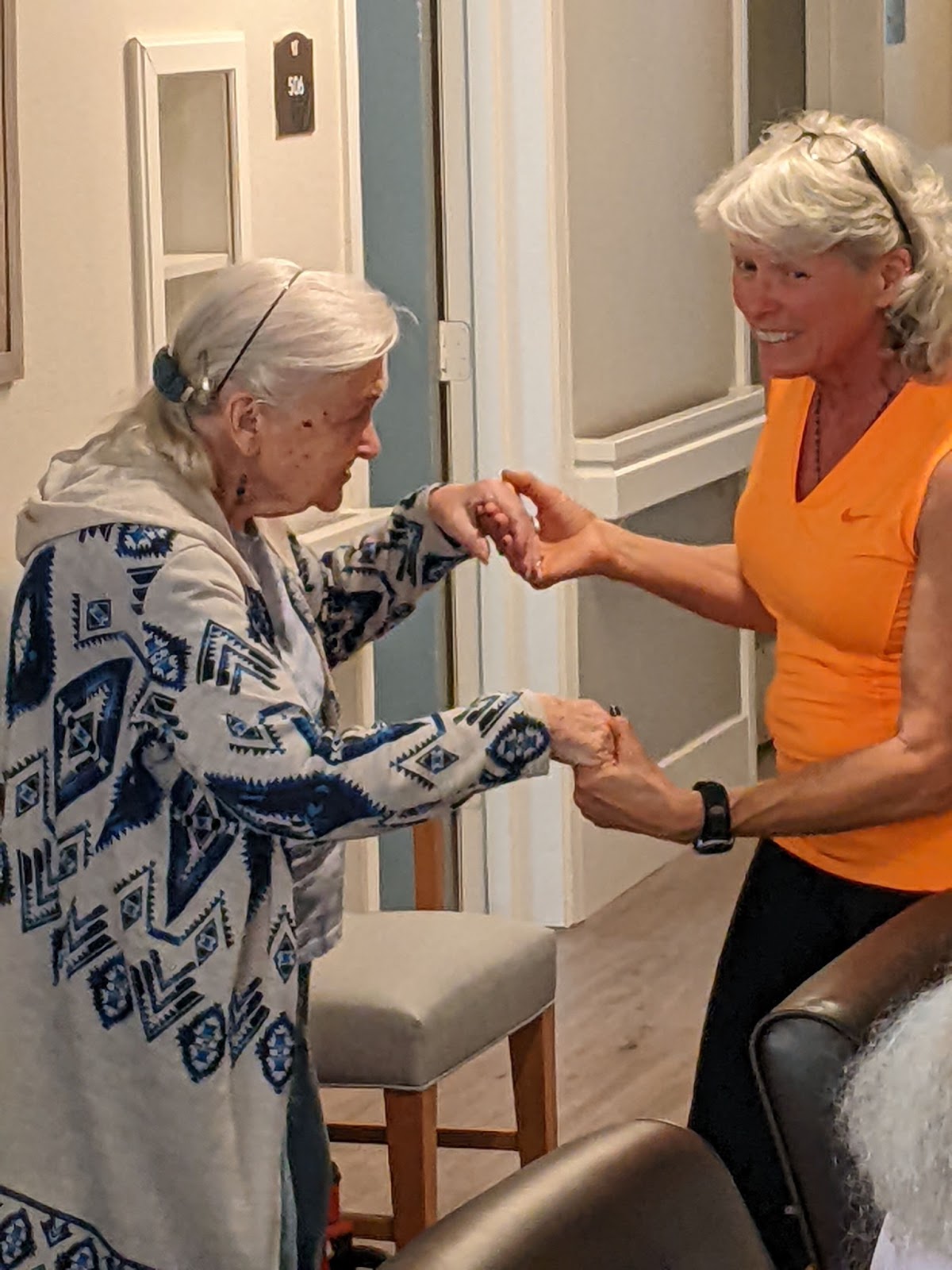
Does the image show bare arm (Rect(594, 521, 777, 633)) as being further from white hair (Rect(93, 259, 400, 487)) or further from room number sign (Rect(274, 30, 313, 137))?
room number sign (Rect(274, 30, 313, 137))

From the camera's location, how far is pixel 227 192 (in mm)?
3182

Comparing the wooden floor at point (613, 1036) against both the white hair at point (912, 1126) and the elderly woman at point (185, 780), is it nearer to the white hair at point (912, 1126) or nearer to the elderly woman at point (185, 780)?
the elderly woman at point (185, 780)

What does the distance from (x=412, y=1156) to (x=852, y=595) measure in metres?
0.96

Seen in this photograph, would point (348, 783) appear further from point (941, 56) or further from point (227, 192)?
point (941, 56)

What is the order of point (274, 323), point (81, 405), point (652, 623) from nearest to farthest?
point (274, 323) < point (81, 405) < point (652, 623)

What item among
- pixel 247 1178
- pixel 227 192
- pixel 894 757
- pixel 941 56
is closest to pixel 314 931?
pixel 247 1178

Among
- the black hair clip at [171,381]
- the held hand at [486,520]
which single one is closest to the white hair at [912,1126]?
the black hair clip at [171,381]

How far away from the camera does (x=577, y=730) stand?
6.79 ft

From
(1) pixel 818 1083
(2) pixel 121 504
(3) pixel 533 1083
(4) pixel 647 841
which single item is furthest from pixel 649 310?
(1) pixel 818 1083

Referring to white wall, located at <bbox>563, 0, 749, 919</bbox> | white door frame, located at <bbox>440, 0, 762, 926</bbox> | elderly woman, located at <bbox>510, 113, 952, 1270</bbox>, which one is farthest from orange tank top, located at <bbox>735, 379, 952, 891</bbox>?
white wall, located at <bbox>563, 0, 749, 919</bbox>

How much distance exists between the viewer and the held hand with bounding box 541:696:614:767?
205 centimetres

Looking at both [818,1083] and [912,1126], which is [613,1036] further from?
[912,1126]

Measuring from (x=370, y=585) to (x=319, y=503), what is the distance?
0.83 ft

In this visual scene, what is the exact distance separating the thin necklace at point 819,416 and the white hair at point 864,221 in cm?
4
